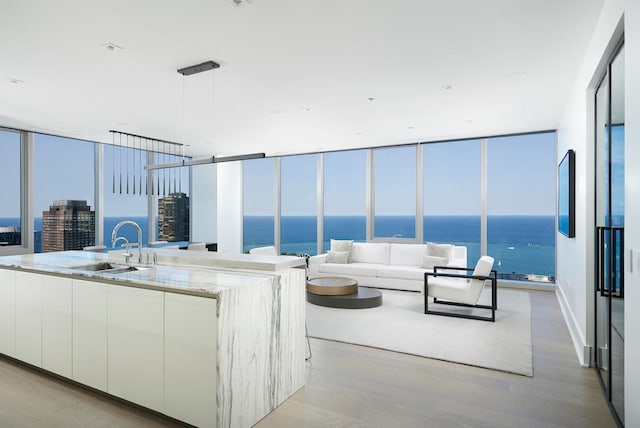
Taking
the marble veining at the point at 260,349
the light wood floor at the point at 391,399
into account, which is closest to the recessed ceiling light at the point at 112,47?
the marble veining at the point at 260,349

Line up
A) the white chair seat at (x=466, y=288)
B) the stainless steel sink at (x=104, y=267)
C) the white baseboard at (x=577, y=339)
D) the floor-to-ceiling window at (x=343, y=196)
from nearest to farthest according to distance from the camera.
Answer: the stainless steel sink at (x=104, y=267), the white baseboard at (x=577, y=339), the white chair seat at (x=466, y=288), the floor-to-ceiling window at (x=343, y=196)

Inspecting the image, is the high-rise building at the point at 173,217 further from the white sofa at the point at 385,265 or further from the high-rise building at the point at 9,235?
the white sofa at the point at 385,265

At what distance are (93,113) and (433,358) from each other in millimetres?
5228

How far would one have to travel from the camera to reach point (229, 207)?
9.57m

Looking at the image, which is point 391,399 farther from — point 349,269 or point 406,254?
point 406,254

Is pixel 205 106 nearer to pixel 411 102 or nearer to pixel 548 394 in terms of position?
pixel 411 102

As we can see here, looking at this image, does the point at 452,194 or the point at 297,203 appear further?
the point at 297,203

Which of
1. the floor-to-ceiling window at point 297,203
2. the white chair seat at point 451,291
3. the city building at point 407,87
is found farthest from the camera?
the floor-to-ceiling window at point 297,203

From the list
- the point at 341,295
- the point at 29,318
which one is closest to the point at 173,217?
the point at 341,295

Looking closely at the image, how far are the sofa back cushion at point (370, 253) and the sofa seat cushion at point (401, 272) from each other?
595mm

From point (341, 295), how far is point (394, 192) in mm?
3320

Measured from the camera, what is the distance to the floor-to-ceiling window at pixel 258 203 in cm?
958

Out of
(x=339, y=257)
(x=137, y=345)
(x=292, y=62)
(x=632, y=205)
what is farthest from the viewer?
(x=339, y=257)

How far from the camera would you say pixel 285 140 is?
746cm
